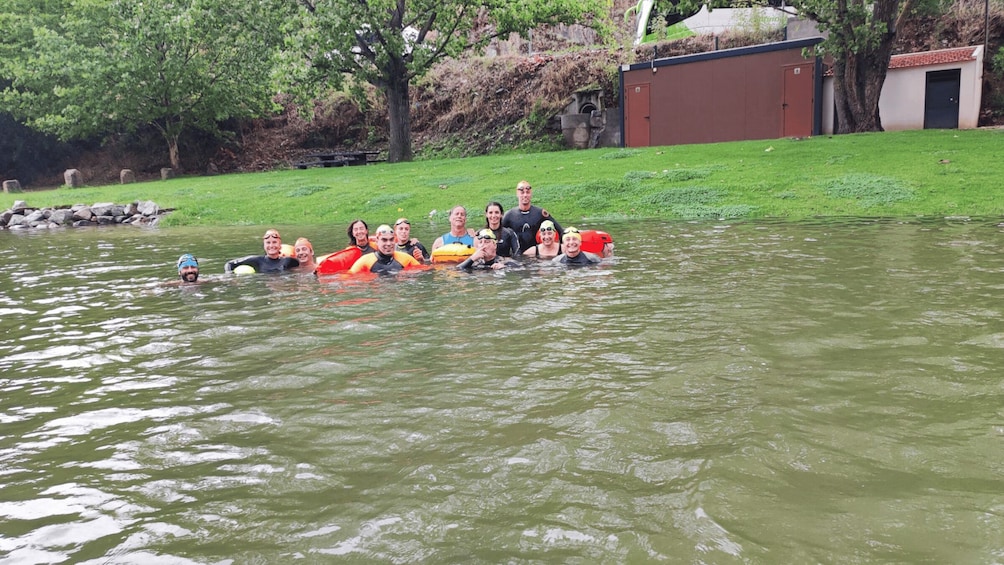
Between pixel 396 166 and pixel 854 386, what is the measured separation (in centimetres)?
2440

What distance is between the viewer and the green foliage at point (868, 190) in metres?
15.5

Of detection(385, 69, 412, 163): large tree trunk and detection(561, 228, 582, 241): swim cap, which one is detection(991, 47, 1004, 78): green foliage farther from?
detection(561, 228, 582, 241): swim cap

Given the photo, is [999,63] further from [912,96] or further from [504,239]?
[504,239]

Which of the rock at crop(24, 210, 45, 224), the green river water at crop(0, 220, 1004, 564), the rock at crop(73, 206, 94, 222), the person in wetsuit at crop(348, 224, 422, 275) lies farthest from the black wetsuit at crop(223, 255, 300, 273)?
the rock at crop(24, 210, 45, 224)

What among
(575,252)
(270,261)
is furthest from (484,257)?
(270,261)

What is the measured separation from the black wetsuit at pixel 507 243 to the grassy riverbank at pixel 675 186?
504 centimetres

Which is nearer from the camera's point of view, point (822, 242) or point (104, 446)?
point (104, 446)

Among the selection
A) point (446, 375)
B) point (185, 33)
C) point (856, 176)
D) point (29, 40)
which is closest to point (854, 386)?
point (446, 375)

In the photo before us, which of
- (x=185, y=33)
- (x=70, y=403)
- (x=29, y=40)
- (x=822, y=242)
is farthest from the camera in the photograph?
(x=29, y=40)

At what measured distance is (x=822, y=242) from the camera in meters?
11.7

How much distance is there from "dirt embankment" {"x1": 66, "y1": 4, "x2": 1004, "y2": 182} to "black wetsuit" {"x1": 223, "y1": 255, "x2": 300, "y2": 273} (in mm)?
23830

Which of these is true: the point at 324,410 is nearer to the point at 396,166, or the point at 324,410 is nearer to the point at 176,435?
the point at 176,435

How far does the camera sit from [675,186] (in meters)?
18.8

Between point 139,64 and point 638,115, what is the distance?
22.5 m
